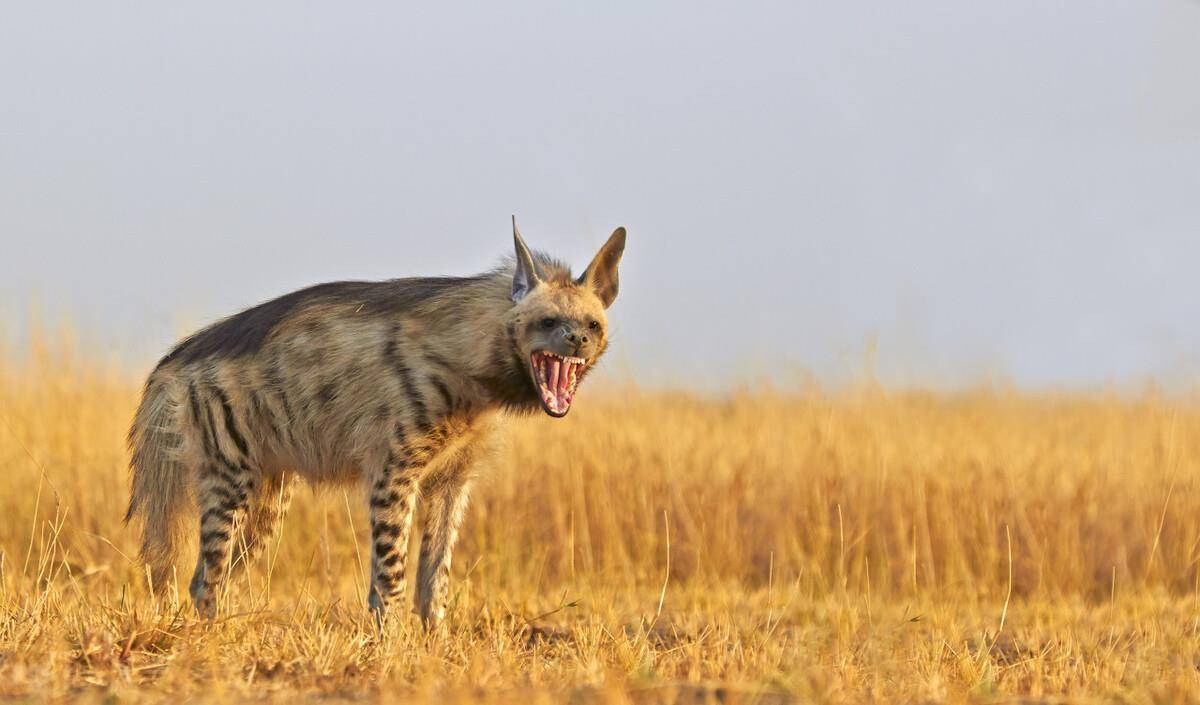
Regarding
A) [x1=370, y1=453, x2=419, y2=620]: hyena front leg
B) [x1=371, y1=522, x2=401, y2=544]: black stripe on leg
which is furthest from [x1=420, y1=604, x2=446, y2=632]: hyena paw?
[x1=371, y1=522, x2=401, y2=544]: black stripe on leg

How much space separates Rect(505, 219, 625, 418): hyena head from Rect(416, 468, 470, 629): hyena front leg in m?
0.63

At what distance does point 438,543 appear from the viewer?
557 cm

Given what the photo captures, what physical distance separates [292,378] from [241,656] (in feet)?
5.93

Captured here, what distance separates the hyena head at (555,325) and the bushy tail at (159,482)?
68.8 inches

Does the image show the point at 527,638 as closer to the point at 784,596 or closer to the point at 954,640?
the point at 954,640

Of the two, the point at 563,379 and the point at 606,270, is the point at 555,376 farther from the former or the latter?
the point at 606,270

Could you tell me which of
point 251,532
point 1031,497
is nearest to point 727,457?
point 1031,497

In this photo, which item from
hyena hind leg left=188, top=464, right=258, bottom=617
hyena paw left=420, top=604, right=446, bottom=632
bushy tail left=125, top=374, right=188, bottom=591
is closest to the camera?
hyena paw left=420, top=604, right=446, bottom=632

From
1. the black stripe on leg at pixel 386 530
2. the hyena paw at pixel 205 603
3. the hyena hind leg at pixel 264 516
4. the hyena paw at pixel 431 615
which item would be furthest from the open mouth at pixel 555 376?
the hyena paw at pixel 205 603

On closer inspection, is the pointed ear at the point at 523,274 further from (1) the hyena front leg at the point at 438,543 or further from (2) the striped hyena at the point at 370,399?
(1) the hyena front leg at the point at 438,543

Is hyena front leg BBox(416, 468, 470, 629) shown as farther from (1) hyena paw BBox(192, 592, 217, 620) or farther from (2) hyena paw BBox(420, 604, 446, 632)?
(1) hyena paw BBox(192, 592, 217, 620)

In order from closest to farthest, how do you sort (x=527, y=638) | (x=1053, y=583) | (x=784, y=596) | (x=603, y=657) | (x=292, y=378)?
(x=603, y=657), (x=527, y=638), (x=292, y=378), (x=784, y=596), (x=1053, y=583)

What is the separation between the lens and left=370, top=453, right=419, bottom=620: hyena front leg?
5.23 metres

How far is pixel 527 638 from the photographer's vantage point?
5305 mm
